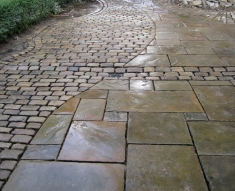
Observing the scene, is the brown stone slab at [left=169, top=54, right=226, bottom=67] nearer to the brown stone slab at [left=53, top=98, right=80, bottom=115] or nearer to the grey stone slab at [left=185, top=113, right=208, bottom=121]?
the grey stone slab at [left=185, top=113, right=208, bottom=121]

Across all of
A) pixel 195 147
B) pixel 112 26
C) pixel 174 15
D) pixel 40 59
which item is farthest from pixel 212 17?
pixel 195 147

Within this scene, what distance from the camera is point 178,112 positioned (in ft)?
9.01

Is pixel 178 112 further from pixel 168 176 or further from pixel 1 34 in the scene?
pixel 1 34

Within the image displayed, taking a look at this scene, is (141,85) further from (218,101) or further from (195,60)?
(195,60)

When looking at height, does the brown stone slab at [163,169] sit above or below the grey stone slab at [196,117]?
below

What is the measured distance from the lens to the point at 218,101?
2.96 metres

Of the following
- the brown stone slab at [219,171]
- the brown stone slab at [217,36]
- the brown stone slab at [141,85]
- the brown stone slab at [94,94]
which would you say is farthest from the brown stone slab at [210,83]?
the brown stone slab at [217,36]

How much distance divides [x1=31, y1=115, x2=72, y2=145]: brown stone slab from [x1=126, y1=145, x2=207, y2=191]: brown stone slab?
26.0 inches

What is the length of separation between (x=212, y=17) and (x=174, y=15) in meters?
0.98

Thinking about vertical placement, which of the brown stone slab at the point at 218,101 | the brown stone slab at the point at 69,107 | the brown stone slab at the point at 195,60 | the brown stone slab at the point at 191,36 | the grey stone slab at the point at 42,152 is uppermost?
the brown stone slab at the point at 191,36

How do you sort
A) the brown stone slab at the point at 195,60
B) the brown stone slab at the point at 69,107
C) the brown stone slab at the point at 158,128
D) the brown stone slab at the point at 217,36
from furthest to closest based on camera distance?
1. the brown stone slab at the point at 217,36
2. the brown stone slab at the point at 195,60
3. the brown stone slab at the point at 69,107
4. the brown stone slab at the point at 158,128

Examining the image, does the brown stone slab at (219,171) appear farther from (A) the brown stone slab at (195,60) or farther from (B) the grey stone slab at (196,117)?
(A) the brown stone slab at (195,60)

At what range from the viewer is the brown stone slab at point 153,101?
282 cm

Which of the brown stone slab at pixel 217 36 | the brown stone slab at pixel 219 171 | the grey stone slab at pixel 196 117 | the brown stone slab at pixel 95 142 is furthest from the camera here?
the brown stone slab at pixel 217 36
